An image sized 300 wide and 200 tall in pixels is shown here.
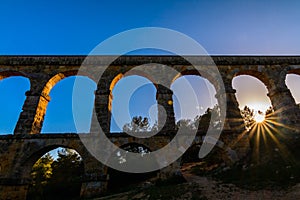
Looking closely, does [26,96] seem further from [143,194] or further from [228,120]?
[228,120]

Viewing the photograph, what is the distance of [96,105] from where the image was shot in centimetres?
1257

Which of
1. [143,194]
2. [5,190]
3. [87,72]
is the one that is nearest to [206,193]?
[143,194]

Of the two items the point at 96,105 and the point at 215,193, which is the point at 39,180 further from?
the point at 215,193

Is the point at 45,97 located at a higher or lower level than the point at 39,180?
higher

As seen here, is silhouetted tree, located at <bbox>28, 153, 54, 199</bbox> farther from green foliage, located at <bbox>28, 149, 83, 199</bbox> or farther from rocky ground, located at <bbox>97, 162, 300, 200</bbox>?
rocky ground, located at <bbox>97, 162, 300, 200</bbox>

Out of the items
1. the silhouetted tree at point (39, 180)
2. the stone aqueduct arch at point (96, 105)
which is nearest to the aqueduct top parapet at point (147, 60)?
the stone aqueduct arch at point (96, 105)

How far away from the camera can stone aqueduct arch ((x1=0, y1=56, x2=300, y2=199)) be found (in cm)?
1045

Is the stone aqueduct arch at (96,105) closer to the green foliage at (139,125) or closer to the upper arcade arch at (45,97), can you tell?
the upper arcade arch at (45,97)

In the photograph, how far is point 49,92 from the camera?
13523 millimetres

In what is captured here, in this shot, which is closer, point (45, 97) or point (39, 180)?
point (45, 97)

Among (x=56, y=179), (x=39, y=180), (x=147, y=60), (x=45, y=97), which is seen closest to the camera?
(x=45, y=97)

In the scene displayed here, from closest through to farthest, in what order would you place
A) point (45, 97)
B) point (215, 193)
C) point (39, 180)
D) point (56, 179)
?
point (215, 193) < point (45, 97) < point (39, 180) < point (56, 179)

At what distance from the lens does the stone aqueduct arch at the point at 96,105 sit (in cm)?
1045

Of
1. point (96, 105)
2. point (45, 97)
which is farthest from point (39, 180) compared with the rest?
point (96, 105)
